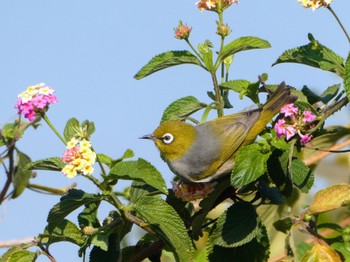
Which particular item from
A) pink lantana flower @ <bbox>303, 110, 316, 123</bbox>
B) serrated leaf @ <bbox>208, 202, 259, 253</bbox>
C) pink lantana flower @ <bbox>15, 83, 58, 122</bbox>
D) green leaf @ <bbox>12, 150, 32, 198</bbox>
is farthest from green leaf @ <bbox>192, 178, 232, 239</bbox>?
green leaf @ <bbox>12, 150, 32, 198</bbox>

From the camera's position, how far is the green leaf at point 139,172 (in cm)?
321

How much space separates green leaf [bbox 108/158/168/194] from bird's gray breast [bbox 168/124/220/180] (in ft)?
1.51

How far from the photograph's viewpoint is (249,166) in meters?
3.29

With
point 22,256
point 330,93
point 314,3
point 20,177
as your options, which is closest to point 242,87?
point 330,93

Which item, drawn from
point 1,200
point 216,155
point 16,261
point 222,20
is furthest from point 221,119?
point 1,200

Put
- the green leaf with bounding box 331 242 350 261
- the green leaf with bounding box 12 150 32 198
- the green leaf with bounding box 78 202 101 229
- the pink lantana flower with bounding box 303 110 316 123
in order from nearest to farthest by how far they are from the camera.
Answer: the pink lantana flower with bounding box 303 110 316 123 → the green leaf with bounding box 78 202 101 229 → the green leaf with bounding box 331 242 350 261 → the green leaf with bounding box 12 150 32 198

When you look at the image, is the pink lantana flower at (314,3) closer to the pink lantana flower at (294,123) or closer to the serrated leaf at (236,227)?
the pink lantana flower at (294,123)

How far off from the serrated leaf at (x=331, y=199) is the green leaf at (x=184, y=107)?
61 cm

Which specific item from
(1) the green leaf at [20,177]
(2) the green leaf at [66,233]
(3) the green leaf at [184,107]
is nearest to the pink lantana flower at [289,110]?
(3) the green leaf at [184,107]

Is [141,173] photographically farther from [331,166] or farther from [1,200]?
[1,200]

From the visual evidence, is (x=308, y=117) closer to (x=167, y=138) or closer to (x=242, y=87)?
(x=242, y=87)

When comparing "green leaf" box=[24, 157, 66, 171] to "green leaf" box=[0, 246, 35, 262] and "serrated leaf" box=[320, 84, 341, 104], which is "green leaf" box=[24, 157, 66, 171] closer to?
"green leaf" box=[0, 246, 35, 262]

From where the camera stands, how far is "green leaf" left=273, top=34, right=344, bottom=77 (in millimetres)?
3646

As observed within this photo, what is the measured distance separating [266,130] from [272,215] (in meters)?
0.59
